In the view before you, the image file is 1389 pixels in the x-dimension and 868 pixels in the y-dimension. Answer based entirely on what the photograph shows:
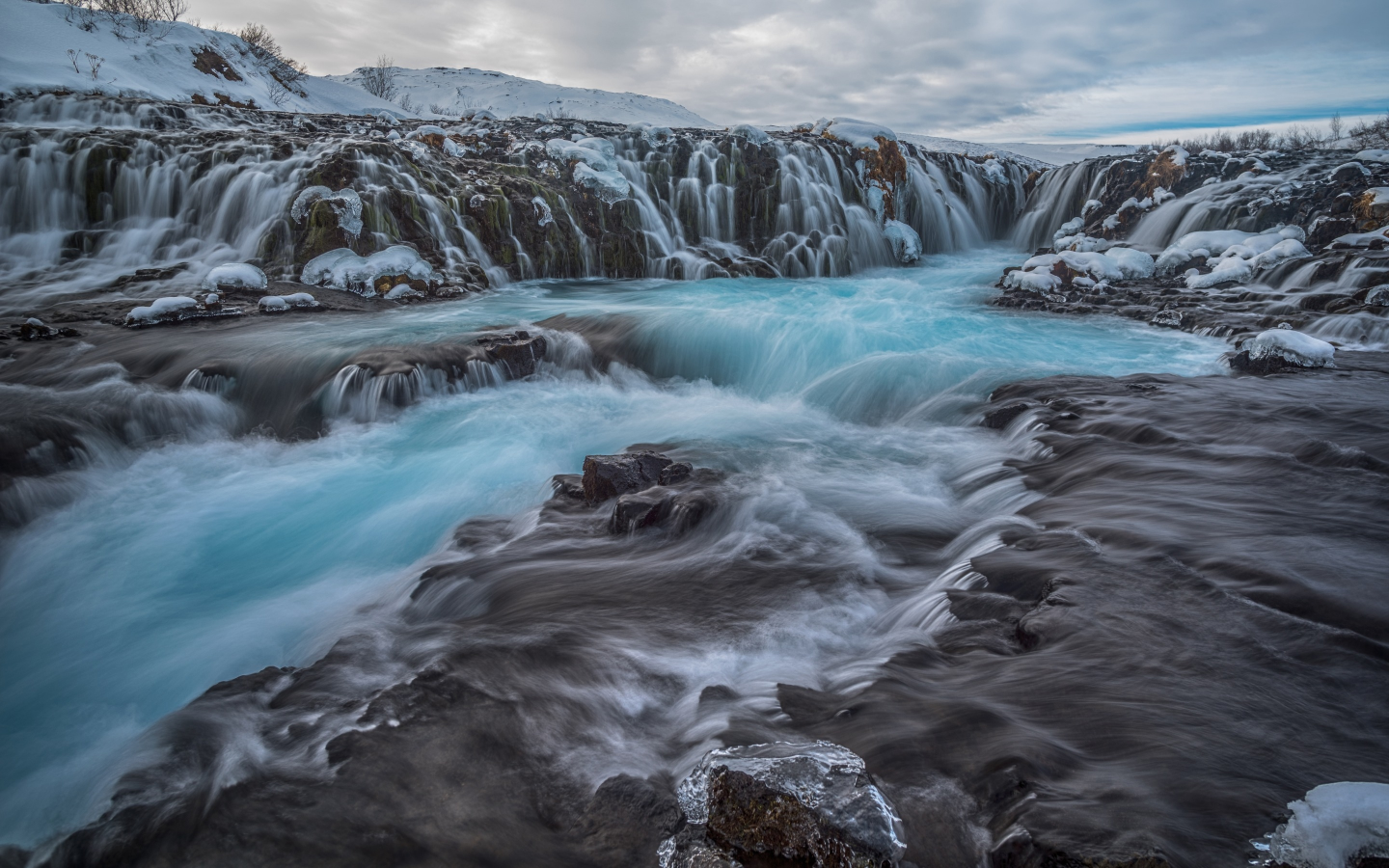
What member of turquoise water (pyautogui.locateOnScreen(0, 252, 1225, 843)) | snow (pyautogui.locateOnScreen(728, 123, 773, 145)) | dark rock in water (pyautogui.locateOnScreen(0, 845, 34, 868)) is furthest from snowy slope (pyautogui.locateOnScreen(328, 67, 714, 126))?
dark rock in water (pyautogui.locateOnScreen(0, 845, 34, 868))

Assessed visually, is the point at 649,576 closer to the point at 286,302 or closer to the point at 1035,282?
the point at 286,302

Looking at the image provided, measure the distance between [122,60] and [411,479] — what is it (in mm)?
26611

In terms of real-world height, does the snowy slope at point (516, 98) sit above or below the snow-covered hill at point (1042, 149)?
above

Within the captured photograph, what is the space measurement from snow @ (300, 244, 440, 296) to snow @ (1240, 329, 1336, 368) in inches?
476

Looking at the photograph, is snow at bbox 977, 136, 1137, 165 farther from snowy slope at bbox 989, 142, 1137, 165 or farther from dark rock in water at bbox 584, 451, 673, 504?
dark rock in water at bbox 584, 451, 673, 504

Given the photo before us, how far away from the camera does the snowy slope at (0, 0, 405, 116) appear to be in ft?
62.8

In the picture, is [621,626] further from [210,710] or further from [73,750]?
[73,750]

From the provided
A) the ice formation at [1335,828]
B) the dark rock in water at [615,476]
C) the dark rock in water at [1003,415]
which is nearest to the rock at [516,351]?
the dark rock in water at [615,476]

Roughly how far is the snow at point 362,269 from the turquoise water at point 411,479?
50.6 inches

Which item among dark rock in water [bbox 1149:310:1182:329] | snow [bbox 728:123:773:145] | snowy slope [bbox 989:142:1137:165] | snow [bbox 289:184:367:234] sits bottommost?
dark rock in water [bbox 1149:310:1182:329]

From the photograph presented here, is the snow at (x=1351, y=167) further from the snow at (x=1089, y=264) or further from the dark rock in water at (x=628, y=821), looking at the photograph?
the dark rock in water at (x=628, y=821)

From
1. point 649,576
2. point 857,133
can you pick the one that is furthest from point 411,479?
point 857,133

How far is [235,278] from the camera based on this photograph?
440 inches

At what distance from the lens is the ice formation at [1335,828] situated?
1699mm
